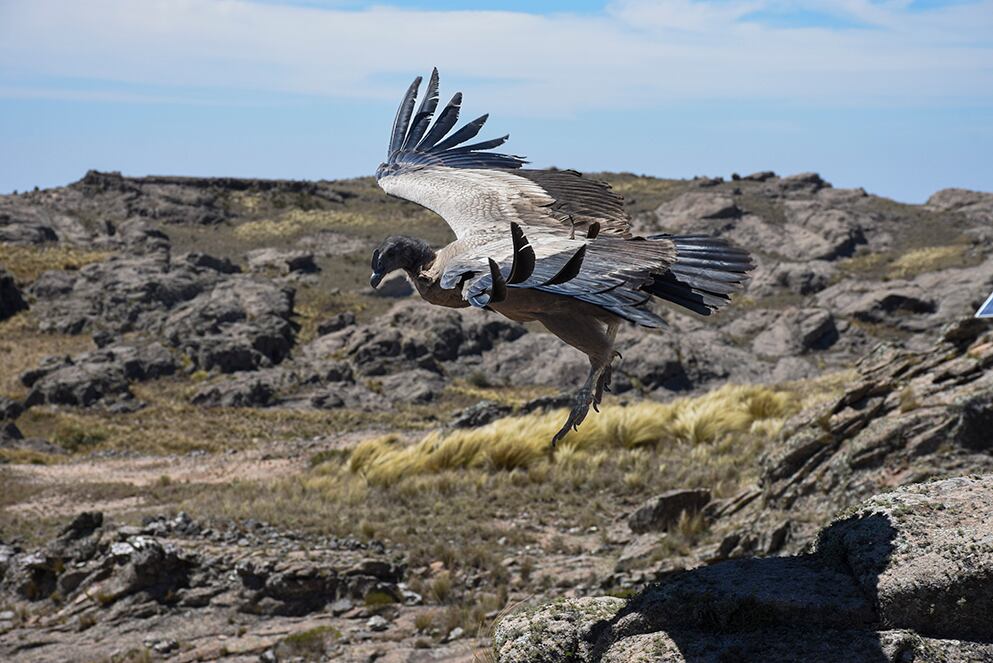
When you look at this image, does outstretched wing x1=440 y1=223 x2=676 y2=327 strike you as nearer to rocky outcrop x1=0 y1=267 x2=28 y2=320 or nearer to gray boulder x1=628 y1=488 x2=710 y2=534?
gray boulder x1=628 y1=488 x2=710 y2=534

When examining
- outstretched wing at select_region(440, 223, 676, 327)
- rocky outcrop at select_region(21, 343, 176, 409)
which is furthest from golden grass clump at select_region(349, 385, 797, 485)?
rocky outcrop at select_region(21, 343, 176, 409)

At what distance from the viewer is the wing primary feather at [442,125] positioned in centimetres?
782

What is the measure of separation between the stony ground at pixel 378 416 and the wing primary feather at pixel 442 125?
150 inches

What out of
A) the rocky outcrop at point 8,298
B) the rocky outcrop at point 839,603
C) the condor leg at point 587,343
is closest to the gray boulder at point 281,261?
the rocky outcrop at point 8,298

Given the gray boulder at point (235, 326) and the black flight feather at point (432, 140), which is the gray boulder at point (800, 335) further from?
the black flight feather at point (432, 140)

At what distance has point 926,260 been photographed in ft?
154

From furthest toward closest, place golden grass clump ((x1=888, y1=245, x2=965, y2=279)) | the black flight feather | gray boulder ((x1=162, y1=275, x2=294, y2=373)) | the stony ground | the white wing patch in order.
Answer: golden grass clump ((x1=888, y1=245, x2=965, y2=279)) → gray boulder ((x1=162, y1=275, x2=294, y2=373)) → the stony ground → the black flight feather → the white wing patch

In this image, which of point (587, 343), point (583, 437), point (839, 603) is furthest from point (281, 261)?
point (839, 603)

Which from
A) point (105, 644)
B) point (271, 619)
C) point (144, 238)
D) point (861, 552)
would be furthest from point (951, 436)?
point (144, 238)

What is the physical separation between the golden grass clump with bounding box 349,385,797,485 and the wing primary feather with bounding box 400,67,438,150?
7.97 metres

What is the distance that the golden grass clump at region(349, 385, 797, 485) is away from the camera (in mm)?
15328

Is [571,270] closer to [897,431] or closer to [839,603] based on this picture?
[839,603]

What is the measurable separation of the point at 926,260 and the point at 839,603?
4686 centimetres

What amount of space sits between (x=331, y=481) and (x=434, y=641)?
697 cm
